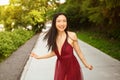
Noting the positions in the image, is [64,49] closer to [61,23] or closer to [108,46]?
[61,23]

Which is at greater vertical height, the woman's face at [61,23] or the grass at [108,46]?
the woman's face at [61,23]

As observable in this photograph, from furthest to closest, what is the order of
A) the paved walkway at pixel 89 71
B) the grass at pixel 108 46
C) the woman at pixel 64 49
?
the grass at pixel 108 46, the paved walkway at pixel 89 71, the woman at pixel 64 49

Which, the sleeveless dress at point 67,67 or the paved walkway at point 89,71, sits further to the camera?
the paved walkway at point 89,71

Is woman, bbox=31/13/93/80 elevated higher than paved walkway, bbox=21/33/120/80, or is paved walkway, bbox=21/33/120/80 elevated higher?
woman, bbox=31/13/93/80

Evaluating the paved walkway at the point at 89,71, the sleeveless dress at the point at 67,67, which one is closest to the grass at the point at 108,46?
the paved walkway at the point at 89,71

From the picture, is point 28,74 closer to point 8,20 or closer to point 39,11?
point 8,20

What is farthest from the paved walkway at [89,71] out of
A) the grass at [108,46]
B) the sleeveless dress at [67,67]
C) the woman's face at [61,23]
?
the woman's face at [61,23]

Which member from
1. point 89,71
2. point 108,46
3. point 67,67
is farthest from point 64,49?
point 108,46

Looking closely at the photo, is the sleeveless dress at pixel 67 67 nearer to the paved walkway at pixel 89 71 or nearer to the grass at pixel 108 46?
the paved walkway at pixel 89 71

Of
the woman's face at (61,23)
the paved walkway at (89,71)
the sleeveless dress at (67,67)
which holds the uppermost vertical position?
the woman's face at (61,23)

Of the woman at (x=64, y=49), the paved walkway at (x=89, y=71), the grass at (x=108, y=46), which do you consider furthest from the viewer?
the grass at (x=108, y=46)

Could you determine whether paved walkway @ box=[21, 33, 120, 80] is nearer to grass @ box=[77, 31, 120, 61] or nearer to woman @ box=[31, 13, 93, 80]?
grass @ box=[77, 31, 120, 61]

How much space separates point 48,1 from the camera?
39906 millimetres

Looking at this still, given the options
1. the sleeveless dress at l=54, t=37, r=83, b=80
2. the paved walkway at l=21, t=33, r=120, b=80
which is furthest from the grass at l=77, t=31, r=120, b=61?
the sleeveless dress at l=54, t=37, r=83, b=80
